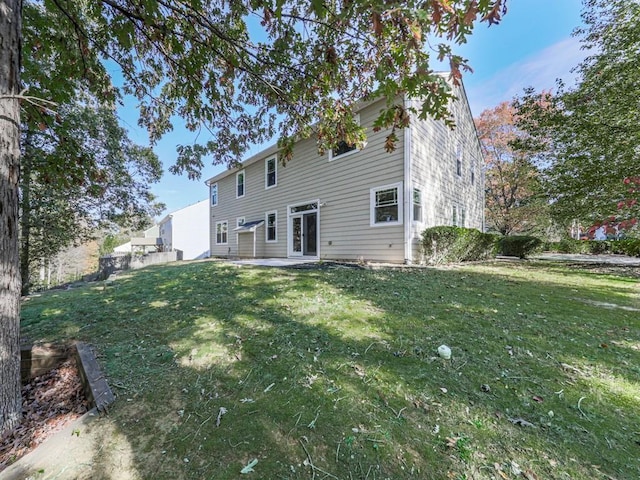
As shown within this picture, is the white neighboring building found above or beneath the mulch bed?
above

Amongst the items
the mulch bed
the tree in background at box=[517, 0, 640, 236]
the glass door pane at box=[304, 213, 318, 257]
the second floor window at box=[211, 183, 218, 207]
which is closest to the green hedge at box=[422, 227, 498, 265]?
the tree in background at box=[517, 0, 640, 236]

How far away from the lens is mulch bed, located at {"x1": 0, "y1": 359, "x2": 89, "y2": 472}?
5.76 ft

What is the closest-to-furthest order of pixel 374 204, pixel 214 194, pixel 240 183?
pixel 374 204
pixel 240 183
pixel 214 194

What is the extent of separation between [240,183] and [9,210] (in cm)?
1449

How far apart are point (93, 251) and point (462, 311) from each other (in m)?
48.7

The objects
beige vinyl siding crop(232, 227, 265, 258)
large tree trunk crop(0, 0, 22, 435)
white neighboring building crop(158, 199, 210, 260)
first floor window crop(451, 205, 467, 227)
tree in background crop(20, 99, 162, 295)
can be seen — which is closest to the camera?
large tree trunk crop(0, 0, 22, 435)

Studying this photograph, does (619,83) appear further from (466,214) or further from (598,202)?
(466,214)

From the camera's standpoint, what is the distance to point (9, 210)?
6.28 ft

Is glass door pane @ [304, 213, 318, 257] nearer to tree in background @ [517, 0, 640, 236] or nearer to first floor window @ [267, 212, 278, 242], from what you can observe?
first floor window @ [267, 212, 278, 242]

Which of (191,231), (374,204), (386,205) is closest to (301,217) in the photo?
(374,204)

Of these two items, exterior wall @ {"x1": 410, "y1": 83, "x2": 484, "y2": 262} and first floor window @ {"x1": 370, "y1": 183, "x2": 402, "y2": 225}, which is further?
exterior wall @ {"x1": 410, "y1": 83, "x2": 484, "y2": 262}

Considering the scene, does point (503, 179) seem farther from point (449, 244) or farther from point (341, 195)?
point (341, 195)

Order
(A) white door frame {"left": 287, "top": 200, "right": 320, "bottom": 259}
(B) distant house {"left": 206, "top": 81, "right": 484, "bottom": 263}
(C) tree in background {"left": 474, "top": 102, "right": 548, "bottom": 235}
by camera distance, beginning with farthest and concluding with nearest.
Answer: (C) tree in background {"left": 474, "top": 102, "right": 548, "bottom": 235}
(A) white door frame {"left": 287, "top": 200, "right": 320, "bottom": 259}
(B) distant house {"left": 206, "top": 81, "right": 484, "bottom": 263}

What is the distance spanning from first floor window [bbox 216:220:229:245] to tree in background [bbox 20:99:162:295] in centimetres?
624
